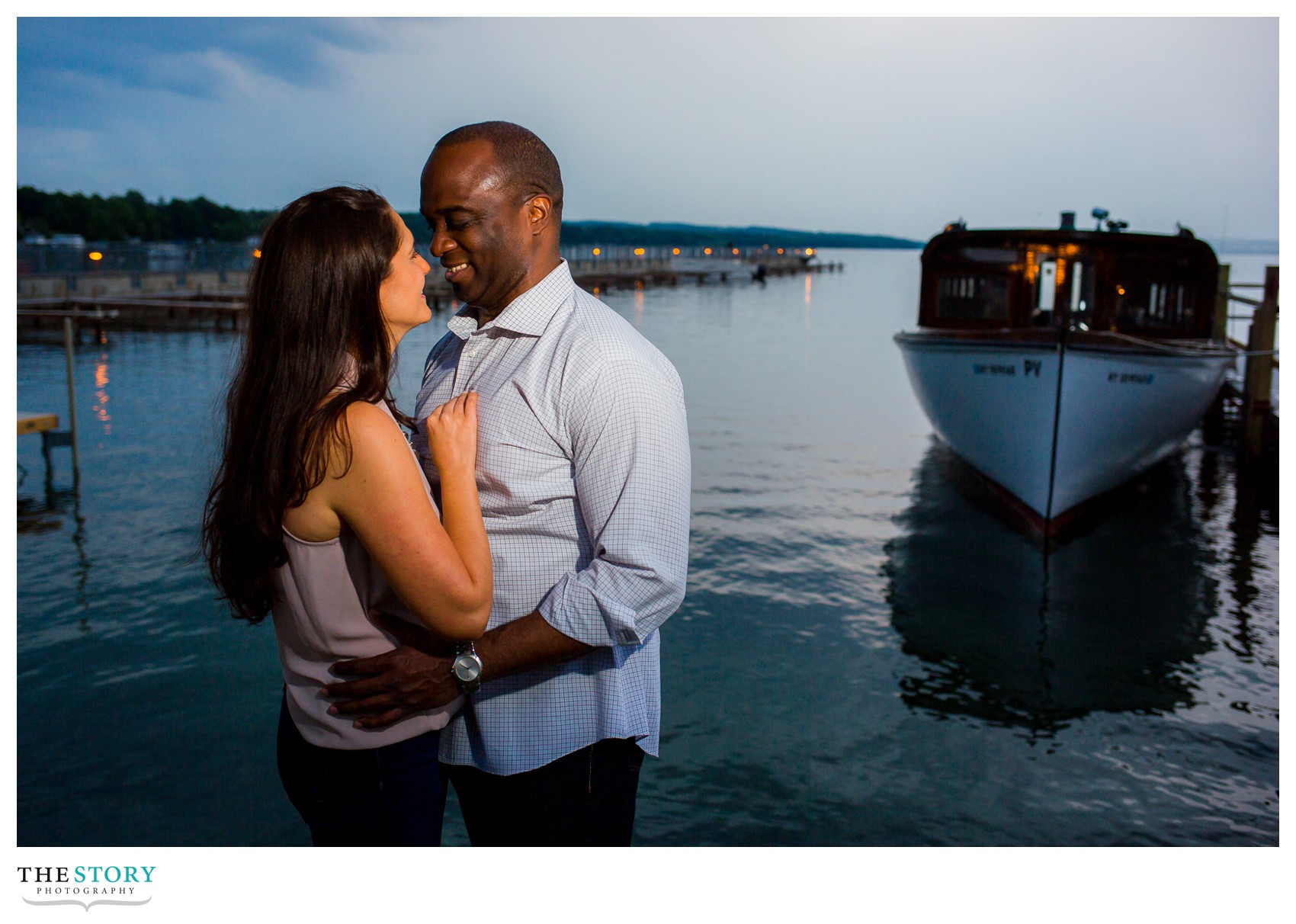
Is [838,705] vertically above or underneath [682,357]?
underneath

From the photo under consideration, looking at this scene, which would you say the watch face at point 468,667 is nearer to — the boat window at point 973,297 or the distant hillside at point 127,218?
the boat window at point 973,297

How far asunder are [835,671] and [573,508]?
548 centimetres

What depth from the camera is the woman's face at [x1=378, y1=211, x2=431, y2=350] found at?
205 cm

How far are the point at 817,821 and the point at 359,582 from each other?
12.8ft

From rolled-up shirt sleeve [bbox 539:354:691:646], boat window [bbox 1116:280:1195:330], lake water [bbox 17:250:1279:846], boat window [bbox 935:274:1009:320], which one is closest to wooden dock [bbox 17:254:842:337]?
rolled-up shirt sleeve [bbox 539:354:691:646]

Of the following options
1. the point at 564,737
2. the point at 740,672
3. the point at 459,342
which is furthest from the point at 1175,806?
the point at 459,342

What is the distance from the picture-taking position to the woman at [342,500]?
6.29 feet

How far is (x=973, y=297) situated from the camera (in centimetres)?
1398

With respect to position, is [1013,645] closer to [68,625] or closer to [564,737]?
[564,737]

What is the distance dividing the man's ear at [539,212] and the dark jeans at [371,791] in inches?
45.3

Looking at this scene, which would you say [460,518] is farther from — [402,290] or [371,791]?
[371,791]

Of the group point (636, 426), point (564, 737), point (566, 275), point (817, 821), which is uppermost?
point (566, 275)

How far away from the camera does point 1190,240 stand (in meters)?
13.0

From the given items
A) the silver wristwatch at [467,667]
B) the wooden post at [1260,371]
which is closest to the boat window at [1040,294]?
the wooden post at [1260,371]
